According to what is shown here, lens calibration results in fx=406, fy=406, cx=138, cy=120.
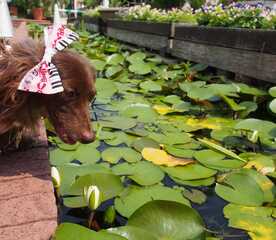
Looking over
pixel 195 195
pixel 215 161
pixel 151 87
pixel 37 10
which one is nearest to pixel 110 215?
pixel 195 195

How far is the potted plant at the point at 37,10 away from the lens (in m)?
20.4

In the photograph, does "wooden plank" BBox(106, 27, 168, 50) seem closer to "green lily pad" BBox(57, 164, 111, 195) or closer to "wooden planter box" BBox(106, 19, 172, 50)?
"wooden planter box" BBox(106, 19, 172, 50)

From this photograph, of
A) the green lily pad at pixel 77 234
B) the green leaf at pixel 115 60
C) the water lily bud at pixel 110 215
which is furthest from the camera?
the green leaf at pixel 115 60

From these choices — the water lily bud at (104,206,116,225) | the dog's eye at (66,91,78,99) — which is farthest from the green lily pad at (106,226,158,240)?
the dog's eye at (66,91,78,99)

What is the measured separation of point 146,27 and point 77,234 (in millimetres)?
7242

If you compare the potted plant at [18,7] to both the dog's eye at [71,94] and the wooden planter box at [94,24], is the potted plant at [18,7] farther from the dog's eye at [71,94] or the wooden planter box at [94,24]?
the dog's eye at [71,94]

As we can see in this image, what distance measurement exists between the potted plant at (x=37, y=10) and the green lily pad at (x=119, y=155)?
62.6 feet

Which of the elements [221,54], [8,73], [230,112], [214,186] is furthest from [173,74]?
[8,73]

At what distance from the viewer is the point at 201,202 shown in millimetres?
2195

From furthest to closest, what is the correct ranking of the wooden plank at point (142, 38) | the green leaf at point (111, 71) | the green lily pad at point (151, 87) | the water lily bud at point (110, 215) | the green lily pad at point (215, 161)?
the wooden plank at point (142, 38), the green leaf at point (111, 71), the green lily pad at point (151, 87), the green lily pad at point (215, 161), the water lily bud at point (110, 215)

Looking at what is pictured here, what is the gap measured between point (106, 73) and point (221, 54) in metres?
1.49

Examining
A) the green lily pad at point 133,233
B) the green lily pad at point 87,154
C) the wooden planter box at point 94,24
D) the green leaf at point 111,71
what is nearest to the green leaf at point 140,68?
the green leaf at point 111,71

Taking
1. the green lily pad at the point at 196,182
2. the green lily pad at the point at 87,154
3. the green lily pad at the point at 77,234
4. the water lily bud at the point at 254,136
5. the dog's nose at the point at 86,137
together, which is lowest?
the green lily pad at the point at 196,182

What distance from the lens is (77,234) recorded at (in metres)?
1.37
